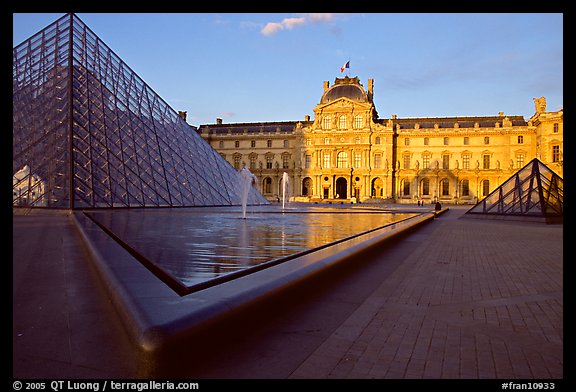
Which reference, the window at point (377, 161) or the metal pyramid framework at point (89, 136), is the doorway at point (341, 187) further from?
the metal pyramid framework at point (89, 136)

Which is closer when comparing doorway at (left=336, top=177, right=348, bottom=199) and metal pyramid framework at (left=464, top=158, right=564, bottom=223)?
metal pyramid framework at (left=464, top=158, right=564, bottom=223)

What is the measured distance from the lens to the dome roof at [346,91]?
54.9 m

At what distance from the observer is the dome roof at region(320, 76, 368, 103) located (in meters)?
54.9

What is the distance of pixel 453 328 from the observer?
3.19 m

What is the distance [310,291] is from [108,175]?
1498cm

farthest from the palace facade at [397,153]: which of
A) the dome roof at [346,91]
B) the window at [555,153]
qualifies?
the window at [555,153]

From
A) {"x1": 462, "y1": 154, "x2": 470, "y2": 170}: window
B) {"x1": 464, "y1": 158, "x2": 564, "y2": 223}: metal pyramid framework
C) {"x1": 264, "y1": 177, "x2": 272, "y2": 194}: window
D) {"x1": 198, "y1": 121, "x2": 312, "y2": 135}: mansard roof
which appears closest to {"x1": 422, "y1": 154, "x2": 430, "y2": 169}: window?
{"x1": 462, "y1": 154, "x2": 470, "y2": 170}: window

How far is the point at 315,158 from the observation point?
57094 millimetres

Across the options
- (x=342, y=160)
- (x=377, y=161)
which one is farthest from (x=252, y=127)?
(x=377, y=161)

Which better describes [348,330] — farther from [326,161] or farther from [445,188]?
[445,188]

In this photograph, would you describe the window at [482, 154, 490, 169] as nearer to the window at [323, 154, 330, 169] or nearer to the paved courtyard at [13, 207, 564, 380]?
the window at [323, 154, 330, 169]

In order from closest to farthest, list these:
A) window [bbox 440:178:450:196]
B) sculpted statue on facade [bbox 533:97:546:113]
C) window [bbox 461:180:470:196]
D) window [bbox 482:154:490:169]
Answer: sculpted statue on facade [bbox 533:97:546:113], window [bbox 482:154:490:169], window [bbox 461:180:470:196], window [bbox 440:178:450:196]
